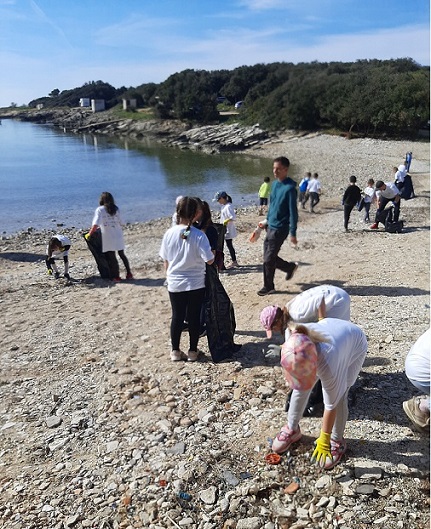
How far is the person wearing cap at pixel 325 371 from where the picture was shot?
320 centimetres

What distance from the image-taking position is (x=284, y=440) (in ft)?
12.8

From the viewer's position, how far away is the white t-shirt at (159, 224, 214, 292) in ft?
17.0

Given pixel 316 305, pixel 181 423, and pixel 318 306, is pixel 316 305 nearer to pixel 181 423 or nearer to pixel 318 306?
pixel 318 306

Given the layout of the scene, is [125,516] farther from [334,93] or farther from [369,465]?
[334,93]

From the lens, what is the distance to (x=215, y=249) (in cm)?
674

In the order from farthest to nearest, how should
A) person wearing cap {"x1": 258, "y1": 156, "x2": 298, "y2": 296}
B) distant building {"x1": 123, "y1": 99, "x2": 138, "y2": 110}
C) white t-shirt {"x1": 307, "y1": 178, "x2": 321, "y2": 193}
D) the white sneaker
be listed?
1. distant building {"x1": 123, "y1": 99, "x2": 138, "y2": 110}
2. white t-shirt {"x1": 307, "y1": 178, "x2": 321, "y2": 193}
3. person wearing cap {"x1": 258, "y1": 156, "x2": 298, "y2": 296}
4. the white sneaker

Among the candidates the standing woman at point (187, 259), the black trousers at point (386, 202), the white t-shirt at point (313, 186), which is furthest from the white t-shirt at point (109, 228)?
the white t-shirt at point (313, 186)

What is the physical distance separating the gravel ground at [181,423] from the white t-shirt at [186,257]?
3.49ft

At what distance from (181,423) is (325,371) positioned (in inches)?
70.2

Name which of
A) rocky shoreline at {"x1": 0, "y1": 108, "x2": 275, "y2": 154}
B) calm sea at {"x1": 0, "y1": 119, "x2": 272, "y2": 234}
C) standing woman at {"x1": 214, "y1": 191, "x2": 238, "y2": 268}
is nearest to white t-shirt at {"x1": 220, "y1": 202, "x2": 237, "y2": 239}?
standing woman at {"x1": 214, "y1": 191, "x2": 238, "y2": 268}

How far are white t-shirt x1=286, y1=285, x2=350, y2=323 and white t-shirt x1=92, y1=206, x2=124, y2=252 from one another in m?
5.75

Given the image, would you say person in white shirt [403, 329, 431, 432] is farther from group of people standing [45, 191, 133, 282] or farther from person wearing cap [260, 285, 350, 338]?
group of people standing [45, 191, 133, 282]

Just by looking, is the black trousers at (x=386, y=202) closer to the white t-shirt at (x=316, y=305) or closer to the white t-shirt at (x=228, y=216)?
the white t-shirt at (x=228, y=216)

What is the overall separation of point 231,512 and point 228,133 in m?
56.2
